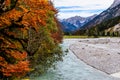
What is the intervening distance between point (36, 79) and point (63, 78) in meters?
5.04

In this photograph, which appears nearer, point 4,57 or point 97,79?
point 4,57

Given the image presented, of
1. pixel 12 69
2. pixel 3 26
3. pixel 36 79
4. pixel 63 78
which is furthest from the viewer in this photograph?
pixel 63 78

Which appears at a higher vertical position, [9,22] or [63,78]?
[9,22]

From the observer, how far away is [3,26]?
26141 millimetres

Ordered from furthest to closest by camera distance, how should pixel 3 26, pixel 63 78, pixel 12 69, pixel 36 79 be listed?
pixel 63 78 → pixel 36 79 → pixel 12 69 → pixel 3 26

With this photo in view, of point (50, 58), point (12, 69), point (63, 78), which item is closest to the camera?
point (12, 69)

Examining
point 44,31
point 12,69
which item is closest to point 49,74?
point 44,31

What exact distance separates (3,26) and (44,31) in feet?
77.5

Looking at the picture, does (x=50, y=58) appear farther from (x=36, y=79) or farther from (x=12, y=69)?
(x=12, y=69)

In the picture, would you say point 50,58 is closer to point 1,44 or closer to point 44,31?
point 44,31

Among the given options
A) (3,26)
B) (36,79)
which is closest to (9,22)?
(3,26)

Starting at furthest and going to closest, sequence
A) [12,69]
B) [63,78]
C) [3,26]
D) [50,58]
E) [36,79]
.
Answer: [50,58] < [63,78] < [36,79] < [12,69] < [3,26]

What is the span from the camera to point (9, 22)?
2653 centimetres

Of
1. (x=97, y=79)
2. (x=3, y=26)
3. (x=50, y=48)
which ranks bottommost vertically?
(x=97, y=79)
